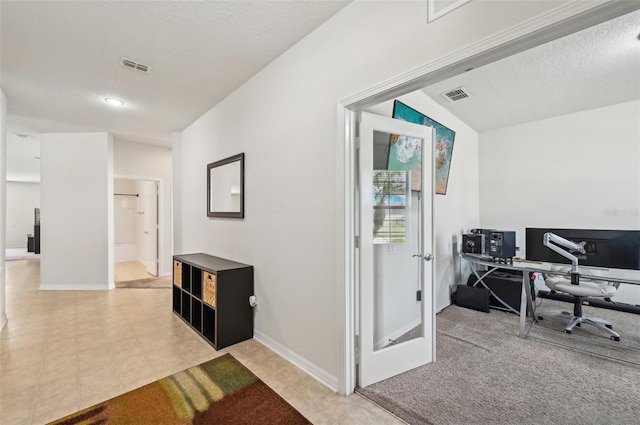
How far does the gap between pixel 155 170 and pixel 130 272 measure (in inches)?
94.9

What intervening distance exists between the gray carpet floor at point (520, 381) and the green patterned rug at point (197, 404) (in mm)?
692

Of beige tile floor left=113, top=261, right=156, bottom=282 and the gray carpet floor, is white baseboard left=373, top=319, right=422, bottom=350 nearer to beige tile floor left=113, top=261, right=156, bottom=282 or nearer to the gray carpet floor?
the gray carpet floor

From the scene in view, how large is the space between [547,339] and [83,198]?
22.9 ft

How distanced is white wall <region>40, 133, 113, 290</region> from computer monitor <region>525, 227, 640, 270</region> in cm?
653

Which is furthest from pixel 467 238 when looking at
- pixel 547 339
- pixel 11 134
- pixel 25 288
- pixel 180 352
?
pixel 11 134

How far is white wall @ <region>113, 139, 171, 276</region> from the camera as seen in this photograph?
212 inches

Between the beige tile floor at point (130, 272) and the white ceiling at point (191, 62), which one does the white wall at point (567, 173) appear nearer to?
the white ceiling at point (191, 62)

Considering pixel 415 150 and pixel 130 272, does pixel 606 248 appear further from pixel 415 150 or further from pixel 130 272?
pixel 130 272

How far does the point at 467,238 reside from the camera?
12.9 feet

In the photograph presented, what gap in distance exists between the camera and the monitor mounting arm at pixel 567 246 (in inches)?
105

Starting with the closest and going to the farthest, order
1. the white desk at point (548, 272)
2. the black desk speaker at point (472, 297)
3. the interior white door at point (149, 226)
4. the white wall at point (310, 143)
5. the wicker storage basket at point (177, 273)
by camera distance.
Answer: the white wall at point (310, 143) → the white desk at point (548, 272) → the wicker storage basket at point (177, 273) → the black desk speaker at point (472, 297) → the interior white door at point (149, 226)

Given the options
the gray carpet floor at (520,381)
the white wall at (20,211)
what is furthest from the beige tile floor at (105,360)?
the white wall at (20,211)

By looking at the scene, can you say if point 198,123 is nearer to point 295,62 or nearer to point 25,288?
point 295,62

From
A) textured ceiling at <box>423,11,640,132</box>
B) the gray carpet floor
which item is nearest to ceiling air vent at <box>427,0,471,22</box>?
textured ceiling at <box>423,11,640,132</box>
